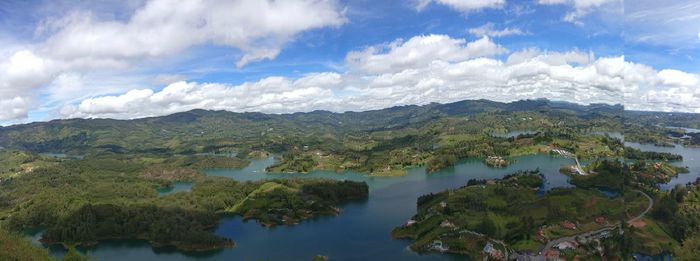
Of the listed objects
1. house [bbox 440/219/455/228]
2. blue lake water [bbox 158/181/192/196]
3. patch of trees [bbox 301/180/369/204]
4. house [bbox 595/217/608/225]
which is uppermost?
patch of trees [bbox 301/180/369/204]

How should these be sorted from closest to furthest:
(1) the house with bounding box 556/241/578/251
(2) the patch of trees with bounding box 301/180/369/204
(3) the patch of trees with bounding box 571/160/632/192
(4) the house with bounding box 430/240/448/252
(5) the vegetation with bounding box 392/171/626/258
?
(1) the house with bounding box 556/241/578/251 < (4) the house with bounding box 430/240/448/252 < (5) the vegetation with bounding box 392/171/626/258 < (3) the patch of trees with bounding box 571/160/632/192 < (2) the patch of trees with bounding box 301/180/369/204

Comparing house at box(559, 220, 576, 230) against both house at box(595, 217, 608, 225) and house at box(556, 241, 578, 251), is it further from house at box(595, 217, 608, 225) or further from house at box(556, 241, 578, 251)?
house at box(556, 241, 578, 251)

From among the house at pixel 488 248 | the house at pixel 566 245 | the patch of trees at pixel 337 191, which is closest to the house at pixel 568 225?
the house at pixel 566 245

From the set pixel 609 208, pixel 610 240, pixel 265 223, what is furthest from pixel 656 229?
pixel 265 223

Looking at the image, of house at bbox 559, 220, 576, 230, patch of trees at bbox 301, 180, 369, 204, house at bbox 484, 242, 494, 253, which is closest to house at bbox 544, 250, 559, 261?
house at bbox 484, 242, 494, 253

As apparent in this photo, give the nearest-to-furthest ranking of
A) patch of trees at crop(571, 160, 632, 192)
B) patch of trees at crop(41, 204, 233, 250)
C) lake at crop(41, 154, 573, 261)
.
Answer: lake at crop(41, 154, 573, 261), patch of trees at crop(41, 204, 233, 250), patch of trees at crop(571, 160, 632, 192)

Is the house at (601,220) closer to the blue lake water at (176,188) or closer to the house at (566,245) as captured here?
the house at (566,245)

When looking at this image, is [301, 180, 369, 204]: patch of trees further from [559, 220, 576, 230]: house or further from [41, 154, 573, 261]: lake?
[559, 220, 576, 230]: house

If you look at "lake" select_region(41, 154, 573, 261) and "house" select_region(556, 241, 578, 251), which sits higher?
"house" select_region(556, 241, 578, 251)

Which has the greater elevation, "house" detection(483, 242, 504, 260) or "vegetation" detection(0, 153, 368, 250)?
"vegetation" detection(0, 153, 368, 250)

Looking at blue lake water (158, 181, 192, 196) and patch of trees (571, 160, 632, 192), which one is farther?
blue lake water (158, 181, 192, 196)

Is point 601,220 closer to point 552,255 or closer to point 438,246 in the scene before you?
point 552,255

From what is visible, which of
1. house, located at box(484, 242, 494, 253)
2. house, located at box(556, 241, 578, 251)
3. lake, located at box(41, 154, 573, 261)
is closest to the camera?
house, located at box(556, 241, 578, 251)

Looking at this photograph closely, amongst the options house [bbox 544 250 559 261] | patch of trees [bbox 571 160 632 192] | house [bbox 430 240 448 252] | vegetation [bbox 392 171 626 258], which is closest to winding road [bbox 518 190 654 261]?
house [bbox 544 250 559 261]
